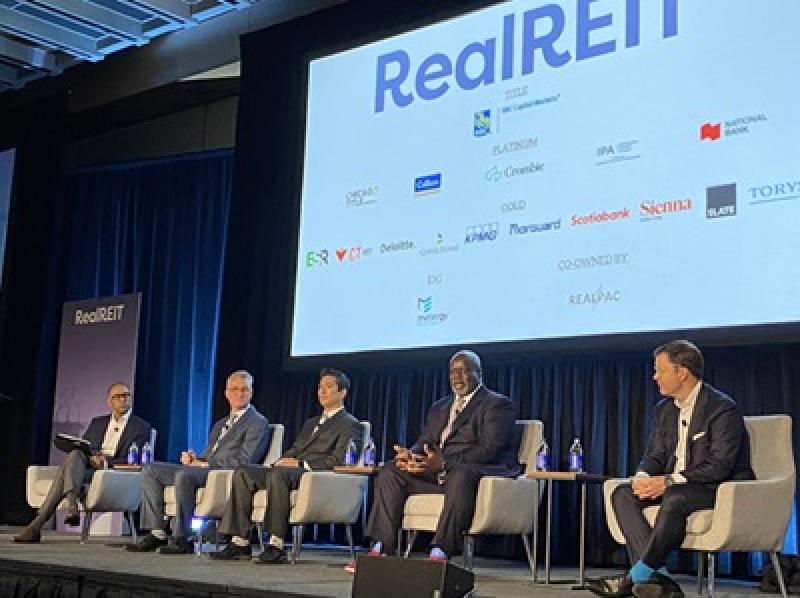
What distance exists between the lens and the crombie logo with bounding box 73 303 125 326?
8023 mm

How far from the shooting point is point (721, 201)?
466 cm

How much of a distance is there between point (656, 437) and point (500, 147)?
197 centimetres

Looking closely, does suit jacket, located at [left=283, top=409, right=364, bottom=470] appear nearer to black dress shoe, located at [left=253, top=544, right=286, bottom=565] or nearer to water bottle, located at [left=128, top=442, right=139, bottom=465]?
black dress shoe, located at [left=253, top=544, right=286, bottom=565]

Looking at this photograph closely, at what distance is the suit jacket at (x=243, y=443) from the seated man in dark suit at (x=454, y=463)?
1111 mm

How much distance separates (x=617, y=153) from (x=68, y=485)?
11.5ft

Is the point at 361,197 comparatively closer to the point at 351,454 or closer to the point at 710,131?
the point at 351,454

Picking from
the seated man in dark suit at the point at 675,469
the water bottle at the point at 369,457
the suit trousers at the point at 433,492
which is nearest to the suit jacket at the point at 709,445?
the seated man in dark suit at the point at 675,469

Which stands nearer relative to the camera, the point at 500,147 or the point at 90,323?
the point at 500,147

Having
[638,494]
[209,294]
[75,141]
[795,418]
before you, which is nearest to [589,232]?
[795,418]

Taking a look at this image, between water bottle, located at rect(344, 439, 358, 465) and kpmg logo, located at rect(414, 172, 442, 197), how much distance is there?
4.52 feet

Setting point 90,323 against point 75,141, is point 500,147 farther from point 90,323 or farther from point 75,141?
point 75,141

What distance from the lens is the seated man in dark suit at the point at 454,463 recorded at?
4438 millimetres

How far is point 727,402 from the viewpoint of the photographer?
3.88 metres

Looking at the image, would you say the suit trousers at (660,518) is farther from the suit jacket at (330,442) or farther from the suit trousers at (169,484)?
the suit trousers at (169,484)
